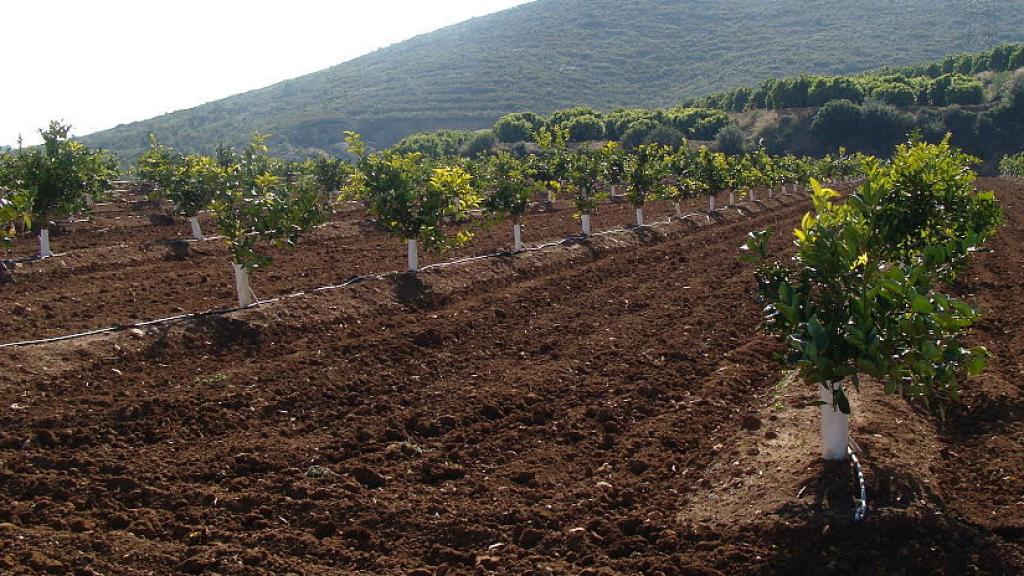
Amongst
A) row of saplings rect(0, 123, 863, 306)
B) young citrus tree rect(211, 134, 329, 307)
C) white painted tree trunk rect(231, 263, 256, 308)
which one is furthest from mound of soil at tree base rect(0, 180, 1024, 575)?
row of saplings rect(0, 123, 863, 306)

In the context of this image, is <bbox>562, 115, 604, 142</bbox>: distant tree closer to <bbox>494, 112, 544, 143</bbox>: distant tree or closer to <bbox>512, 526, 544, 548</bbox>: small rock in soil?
<bbox>494, 112, 544, 143</bbox>: distant tree

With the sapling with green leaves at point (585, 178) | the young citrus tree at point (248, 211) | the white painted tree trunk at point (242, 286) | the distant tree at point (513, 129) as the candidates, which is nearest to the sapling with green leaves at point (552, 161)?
the sapling with green leaves at point (585, 178)

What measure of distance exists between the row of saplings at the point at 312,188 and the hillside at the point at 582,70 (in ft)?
337

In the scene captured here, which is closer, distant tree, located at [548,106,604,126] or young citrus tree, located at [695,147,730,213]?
young citrus tree, located at [695,147,730,213]

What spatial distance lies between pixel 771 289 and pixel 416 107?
148 m

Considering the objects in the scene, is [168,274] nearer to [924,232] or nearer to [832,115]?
[924,232]

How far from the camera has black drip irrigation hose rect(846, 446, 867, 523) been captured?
20.6ft

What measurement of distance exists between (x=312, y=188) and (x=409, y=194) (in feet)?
6.51

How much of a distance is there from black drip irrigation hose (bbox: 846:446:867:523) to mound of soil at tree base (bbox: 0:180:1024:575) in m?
0.09

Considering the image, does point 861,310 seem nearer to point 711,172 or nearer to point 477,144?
point 711,172

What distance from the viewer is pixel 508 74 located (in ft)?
560

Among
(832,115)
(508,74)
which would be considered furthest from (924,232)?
(508,74)

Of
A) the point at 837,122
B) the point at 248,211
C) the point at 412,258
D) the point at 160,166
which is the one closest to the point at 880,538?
the point at 248,211

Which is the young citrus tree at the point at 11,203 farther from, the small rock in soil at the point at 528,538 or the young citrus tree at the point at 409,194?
the young citrus tree at the point at 409,194
